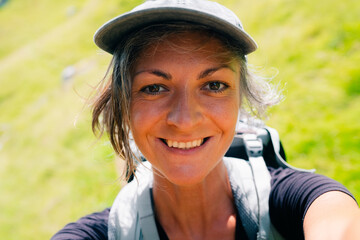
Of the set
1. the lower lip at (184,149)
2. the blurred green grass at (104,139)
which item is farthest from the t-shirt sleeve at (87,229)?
the lower lip at (184,149)

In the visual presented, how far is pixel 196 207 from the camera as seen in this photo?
1968 mm

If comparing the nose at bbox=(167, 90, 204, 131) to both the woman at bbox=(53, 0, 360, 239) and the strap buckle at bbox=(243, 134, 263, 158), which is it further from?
the strap buckle at bbox=(243, 134, 263, 158)

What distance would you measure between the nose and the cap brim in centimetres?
34

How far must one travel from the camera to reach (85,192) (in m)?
5.14

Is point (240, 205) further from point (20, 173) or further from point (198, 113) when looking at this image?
point (20, 173)

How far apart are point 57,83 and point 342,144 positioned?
8.79m

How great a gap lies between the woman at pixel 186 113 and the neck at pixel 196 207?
0.01 m

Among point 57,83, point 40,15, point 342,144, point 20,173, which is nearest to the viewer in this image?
point 342,144

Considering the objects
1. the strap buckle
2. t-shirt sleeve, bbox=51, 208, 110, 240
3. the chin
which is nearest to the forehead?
the chin

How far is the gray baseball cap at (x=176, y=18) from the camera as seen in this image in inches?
57.3

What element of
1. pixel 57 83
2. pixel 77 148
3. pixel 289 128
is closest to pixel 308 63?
pixel 289 128

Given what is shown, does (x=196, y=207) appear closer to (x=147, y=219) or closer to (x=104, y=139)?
(x=147, y=219)

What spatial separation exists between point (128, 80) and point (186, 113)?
0.36 meters

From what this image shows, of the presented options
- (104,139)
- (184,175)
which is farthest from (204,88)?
(104,139)
